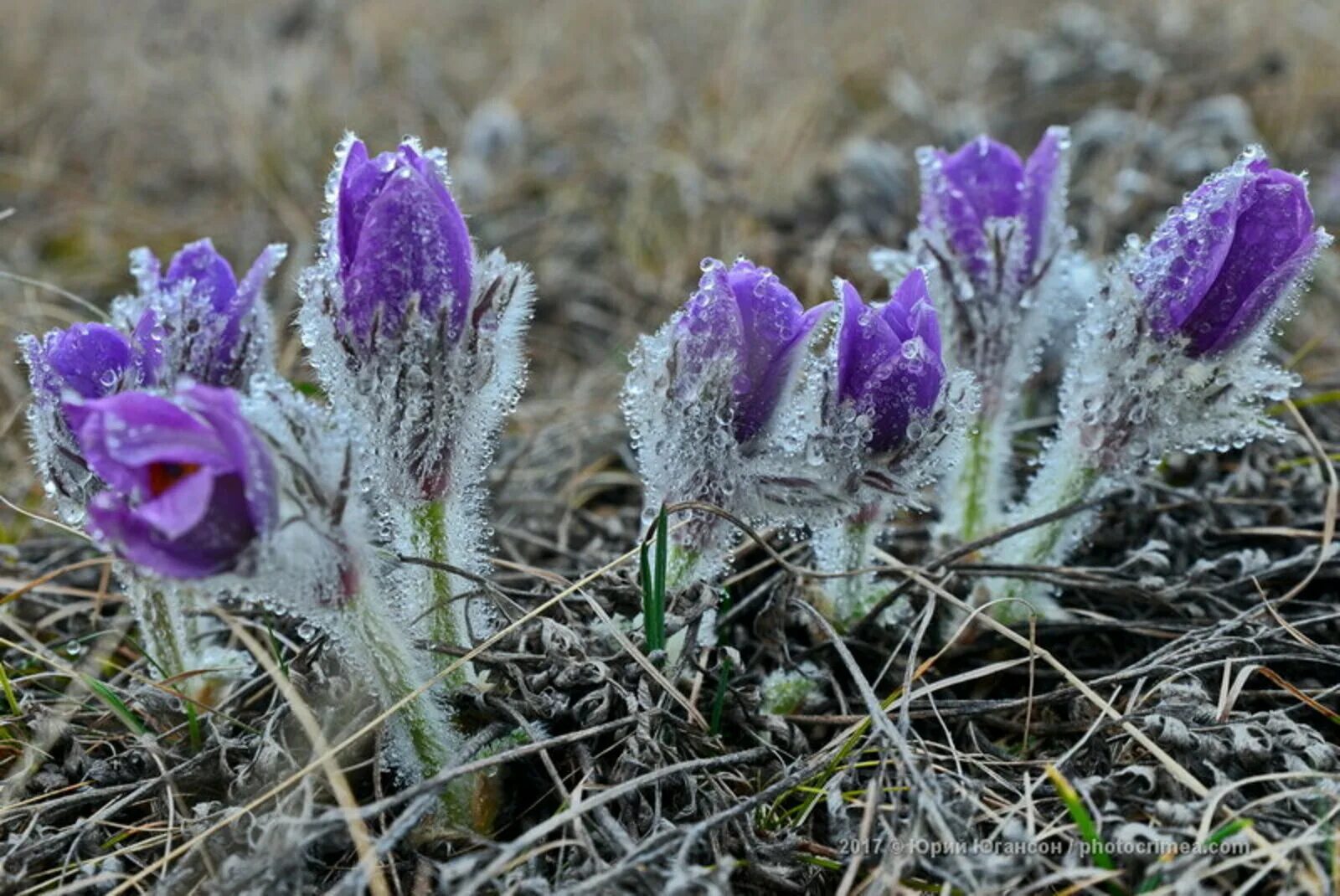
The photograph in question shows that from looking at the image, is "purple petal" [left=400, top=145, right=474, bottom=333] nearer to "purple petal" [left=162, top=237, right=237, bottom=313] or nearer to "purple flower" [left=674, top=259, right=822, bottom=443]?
"purple flower" [left=674, top=259, right=822, bottom=443]

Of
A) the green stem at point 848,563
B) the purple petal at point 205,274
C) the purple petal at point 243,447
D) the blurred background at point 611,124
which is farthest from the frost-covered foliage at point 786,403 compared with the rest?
the blurred background at point 611,124

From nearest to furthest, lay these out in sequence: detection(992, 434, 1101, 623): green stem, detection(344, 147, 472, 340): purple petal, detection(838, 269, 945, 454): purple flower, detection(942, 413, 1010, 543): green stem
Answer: detection(344, 147, 472, 340): purple petal < detection(838, 269, 945, 454): purple flower < detection(992, 434, 1101, 623): green stem < detection(942, 413, 1010, 543): green stem

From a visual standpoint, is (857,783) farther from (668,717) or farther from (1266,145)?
(1266,145)

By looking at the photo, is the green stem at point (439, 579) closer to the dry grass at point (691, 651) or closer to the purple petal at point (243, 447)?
the dry grass at point (691, 651)

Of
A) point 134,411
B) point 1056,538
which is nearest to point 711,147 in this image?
point 1056,538

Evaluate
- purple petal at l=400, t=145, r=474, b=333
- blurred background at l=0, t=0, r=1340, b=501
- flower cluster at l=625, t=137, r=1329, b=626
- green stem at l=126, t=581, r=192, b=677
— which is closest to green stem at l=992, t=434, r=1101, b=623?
flower cluster at l=625, t=137, r=1329, b=626
